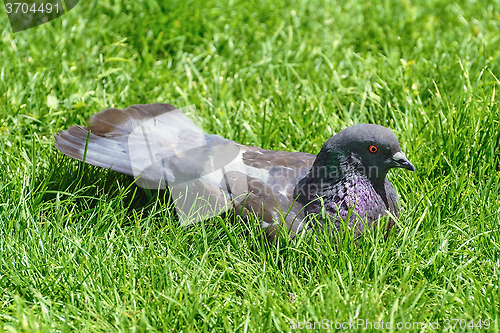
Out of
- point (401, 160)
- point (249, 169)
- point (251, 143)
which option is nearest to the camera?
point (401, 160)

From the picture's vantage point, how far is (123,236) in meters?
2.84

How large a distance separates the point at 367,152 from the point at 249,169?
28.7 inches

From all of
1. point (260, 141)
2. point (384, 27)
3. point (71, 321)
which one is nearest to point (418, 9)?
point (384, 27)

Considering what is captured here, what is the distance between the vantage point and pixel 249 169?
3.30 metres

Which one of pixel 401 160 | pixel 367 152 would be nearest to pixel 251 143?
pixel 367 152

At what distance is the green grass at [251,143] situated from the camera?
247 cm

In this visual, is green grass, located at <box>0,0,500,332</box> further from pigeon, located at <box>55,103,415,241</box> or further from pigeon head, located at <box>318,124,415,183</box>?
pigeon head, located at <box>318,124,415,183</box>

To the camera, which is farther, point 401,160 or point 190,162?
point 190,162

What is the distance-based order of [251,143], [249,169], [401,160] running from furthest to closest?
[251,143] < [249,169] < [401,160]

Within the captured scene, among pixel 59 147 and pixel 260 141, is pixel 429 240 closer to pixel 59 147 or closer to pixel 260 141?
pixel 260 141

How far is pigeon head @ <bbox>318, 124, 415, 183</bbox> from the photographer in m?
2.93

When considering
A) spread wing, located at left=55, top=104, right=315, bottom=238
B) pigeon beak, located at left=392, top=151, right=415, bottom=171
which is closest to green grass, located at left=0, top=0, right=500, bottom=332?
spread wing, located at left=55, top=104, right=315, bottom=238

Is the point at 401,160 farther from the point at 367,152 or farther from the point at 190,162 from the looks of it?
the point at 190,162

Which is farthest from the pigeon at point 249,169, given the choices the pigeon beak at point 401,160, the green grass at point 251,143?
the green grass at point 251,143
